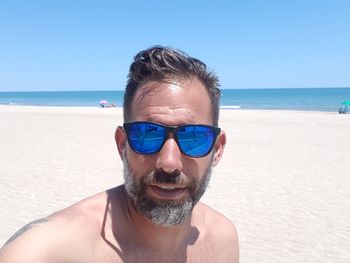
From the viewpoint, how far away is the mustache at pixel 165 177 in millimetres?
1437

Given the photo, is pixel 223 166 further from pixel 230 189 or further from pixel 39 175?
pixel 39 175

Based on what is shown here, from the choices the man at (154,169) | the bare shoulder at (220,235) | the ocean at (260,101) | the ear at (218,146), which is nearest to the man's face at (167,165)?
the man at (154,169)

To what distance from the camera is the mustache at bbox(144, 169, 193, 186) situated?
1.44 meters

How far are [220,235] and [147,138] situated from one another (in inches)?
32.4

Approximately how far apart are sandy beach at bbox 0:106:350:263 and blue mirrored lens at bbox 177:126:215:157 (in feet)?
9.95

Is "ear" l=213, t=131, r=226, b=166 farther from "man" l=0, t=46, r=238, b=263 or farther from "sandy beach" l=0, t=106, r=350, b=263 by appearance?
"sandy beach" l=0, t=106, r=350, b=263

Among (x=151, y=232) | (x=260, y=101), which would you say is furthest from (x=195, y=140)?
(x=260, y=101)

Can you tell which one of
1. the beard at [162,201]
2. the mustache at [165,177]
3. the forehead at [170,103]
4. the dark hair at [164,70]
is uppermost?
the dark hair at [164,70]

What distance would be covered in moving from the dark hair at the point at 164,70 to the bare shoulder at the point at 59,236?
1.50ft

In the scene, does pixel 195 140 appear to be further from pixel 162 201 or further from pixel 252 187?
pixel 252 187

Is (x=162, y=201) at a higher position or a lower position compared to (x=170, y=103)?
lower

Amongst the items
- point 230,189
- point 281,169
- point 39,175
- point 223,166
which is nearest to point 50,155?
point 39,175

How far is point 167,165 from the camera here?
145 cm

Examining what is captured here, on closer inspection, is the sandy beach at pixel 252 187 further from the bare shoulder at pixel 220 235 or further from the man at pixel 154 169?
the man at pixel 154 169
